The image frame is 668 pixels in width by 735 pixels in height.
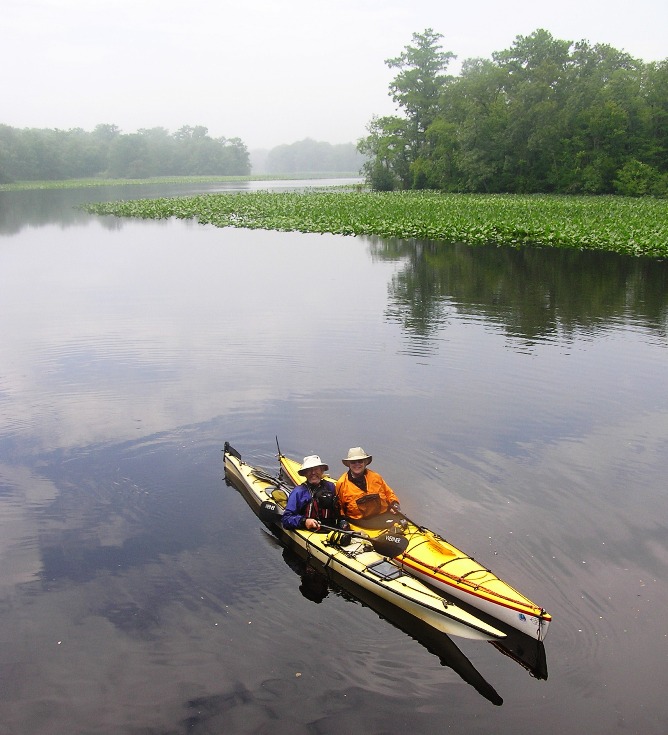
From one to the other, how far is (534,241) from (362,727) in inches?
1182

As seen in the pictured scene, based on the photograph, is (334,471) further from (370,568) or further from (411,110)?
(411,110)

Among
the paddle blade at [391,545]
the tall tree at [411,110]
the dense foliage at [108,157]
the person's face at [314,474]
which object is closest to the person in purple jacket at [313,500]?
the person's face at [314,474]

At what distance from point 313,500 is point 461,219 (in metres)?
32.1

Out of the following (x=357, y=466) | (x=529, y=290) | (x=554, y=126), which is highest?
(x=554, y=126)

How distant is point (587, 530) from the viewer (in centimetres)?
927

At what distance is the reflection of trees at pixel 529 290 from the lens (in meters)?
19.6

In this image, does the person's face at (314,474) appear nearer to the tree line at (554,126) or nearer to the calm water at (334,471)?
the calm water at (334,471)

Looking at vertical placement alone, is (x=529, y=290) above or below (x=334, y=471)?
above

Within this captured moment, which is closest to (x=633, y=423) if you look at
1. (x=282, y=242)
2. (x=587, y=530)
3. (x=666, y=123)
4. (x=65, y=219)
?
(x=587, y=530)

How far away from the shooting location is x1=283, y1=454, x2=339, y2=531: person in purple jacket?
908cm

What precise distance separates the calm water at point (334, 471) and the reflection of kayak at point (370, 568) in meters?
0.24

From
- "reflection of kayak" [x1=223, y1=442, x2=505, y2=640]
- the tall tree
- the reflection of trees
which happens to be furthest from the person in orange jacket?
the tall tree

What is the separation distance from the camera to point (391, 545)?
8312mm

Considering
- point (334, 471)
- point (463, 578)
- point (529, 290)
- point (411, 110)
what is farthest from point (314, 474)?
point (411, 110)
